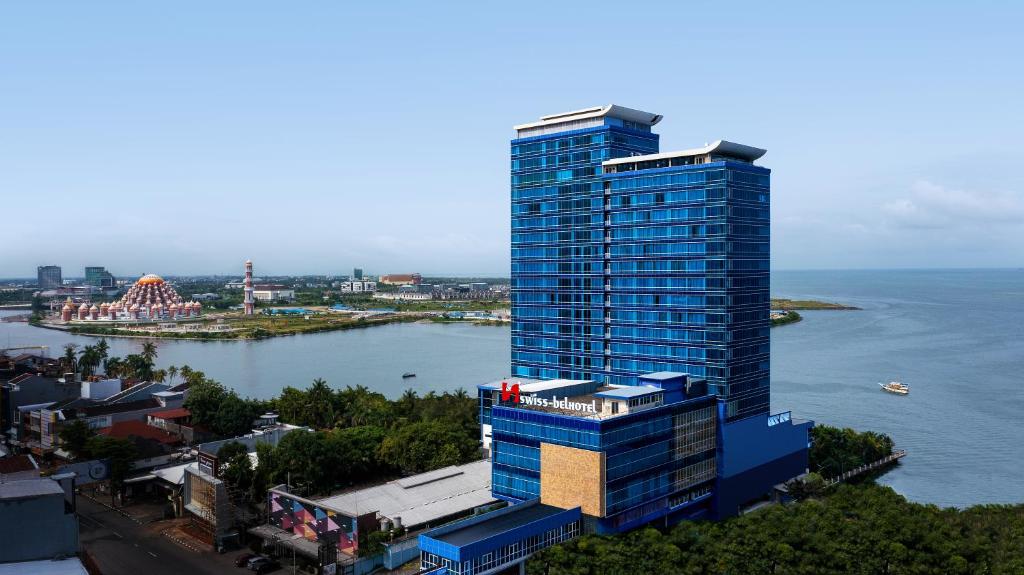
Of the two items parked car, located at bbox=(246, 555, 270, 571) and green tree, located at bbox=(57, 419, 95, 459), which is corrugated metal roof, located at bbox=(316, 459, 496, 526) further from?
green tree, located at bbox=(57, 419, 95, 459)

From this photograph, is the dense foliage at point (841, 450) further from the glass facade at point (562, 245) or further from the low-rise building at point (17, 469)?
the low-rise building at point (17, 469)

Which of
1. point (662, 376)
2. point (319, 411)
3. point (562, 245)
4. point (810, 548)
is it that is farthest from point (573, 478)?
point (319, 411)

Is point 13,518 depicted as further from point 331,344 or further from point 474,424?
point 331,344

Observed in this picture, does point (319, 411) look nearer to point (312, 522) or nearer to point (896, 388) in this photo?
point (312, 522)

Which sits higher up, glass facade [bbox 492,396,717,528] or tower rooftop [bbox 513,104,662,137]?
tower rooftop [bbox 513,104,662,137]

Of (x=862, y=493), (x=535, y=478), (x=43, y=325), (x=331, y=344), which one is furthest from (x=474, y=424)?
(x=43, y=325)

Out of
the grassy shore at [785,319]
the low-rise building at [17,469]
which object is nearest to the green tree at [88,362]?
the low-rise building at [17,469]

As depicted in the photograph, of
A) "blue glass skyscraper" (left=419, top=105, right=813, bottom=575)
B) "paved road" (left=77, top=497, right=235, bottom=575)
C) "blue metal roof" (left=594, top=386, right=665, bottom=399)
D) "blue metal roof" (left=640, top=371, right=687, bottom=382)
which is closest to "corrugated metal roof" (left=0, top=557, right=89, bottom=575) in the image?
"paved road" (left=77, top=497, right=235, bottom=575)
